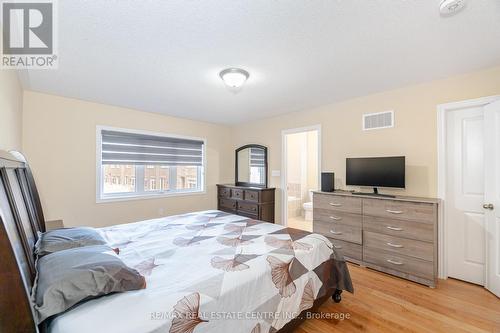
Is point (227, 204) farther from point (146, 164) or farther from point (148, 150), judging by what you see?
point (148, 150)

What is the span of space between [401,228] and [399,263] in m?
0.43

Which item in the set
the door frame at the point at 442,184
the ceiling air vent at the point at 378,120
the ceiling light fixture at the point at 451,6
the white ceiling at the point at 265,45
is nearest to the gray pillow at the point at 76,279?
the white ceiling at the point at 265,45

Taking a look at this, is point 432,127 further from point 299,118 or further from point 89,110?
point 89,110

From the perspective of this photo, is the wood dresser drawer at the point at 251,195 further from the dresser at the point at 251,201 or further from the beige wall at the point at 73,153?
the beige wall at the point at 73,153

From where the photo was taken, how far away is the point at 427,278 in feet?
8.03

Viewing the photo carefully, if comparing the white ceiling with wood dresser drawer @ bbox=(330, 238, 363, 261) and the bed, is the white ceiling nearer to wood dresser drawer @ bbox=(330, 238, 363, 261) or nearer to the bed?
the bed

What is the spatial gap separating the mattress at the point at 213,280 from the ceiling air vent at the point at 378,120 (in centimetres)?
209

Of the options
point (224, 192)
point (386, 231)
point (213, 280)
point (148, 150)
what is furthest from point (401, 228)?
point (148, 150)

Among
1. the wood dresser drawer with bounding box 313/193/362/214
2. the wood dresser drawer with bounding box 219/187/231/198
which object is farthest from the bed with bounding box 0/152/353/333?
the wood dresser drawer with bounding box 219/187/231/198

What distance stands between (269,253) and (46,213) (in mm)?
3504

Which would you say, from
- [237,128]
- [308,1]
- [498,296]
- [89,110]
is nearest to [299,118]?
[237,128]

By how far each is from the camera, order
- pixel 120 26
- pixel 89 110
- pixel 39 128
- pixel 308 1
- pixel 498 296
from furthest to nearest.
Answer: pixel 89 110, pixel 39 128, pixel 498 296, pixel 120 26, pixel 308 1

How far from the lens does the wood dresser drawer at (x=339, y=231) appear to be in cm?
299

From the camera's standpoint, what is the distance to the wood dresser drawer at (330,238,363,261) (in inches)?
117
